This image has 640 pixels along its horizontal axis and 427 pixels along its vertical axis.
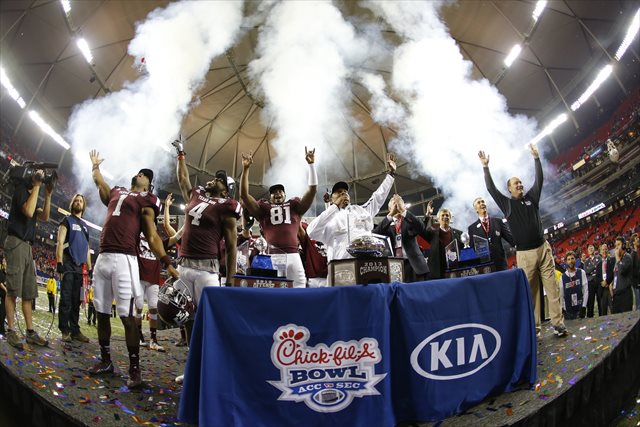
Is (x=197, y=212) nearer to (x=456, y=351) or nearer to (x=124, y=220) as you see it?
(x=124, y=220)

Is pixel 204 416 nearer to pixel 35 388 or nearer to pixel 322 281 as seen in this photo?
pixel 35 388

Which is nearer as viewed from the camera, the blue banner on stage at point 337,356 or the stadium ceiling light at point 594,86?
the blue banner on stage at point 337,356

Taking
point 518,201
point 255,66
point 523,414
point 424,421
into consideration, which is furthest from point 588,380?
point 255,66

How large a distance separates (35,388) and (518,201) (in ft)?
14.7

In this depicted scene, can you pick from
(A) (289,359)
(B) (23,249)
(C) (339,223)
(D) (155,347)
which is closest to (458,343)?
(A) (289,359)

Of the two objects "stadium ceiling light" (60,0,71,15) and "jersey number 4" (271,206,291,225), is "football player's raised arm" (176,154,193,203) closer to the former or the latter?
"jersey number 4" (271,206,291,225)

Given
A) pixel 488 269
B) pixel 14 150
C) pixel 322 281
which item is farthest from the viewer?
pixel 14 150

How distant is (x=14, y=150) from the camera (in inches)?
612

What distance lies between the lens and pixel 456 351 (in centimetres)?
255

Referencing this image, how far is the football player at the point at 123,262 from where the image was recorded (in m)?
3.19

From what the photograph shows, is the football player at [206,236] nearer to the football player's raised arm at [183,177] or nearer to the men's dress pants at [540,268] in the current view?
the football player's raised arm at [183,177]


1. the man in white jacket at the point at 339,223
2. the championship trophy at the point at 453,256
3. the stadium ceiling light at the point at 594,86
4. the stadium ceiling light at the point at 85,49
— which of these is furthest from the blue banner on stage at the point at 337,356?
the stadium ceiling light at the point at 594,86

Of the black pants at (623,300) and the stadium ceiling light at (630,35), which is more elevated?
the stadium ceiling light at (630,35)

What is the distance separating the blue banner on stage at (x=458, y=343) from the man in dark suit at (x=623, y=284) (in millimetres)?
4701
